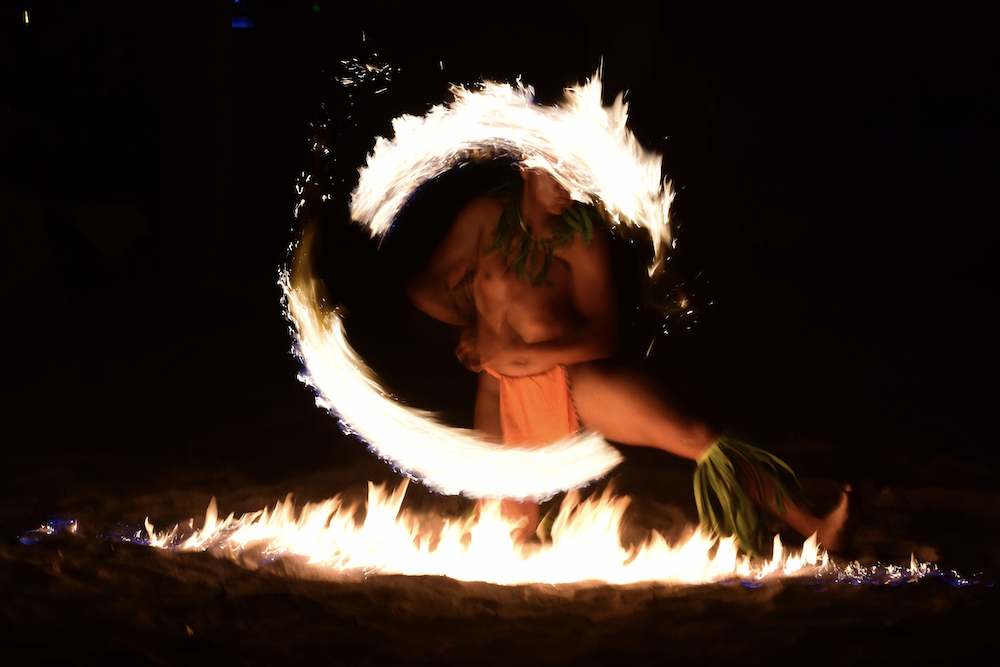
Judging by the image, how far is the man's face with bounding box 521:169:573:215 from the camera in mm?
3115

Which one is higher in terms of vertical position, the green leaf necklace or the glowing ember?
the green leaf necklace

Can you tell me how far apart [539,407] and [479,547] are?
61 cm

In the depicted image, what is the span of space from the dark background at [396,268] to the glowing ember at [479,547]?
0.48 metres

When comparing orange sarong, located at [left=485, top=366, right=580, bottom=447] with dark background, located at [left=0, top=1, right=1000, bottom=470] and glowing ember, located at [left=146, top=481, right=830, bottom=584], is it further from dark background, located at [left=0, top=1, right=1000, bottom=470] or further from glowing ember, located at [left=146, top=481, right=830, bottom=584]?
dark background, located at [left=0, top=1, right=1000, bottom=470]

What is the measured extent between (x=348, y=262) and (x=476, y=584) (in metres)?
5.58

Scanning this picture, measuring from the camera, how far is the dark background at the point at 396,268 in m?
5.12

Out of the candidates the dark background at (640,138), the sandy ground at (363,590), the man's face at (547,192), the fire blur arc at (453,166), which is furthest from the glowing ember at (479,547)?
the dark background at (640,138)

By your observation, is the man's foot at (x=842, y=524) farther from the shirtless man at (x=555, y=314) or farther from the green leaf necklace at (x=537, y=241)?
the green leaf necklace at (x=537, y=241)

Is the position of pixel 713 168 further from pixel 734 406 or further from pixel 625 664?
pixel 625 664

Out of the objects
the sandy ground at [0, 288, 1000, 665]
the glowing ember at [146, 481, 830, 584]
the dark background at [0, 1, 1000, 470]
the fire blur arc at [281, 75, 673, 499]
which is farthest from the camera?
the dark background at [0, 1, 1000, 470]

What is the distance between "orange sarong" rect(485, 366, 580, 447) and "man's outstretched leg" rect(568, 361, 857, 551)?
4cm

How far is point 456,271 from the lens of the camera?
10.9 ft

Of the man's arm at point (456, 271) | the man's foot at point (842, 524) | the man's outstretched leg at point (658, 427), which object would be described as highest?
the man's arm at point (456, 271)

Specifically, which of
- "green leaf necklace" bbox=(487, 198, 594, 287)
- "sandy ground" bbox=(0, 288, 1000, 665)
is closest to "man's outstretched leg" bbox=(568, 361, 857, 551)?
"sandy ground" bbox=(0, 288, 1000, 665)
